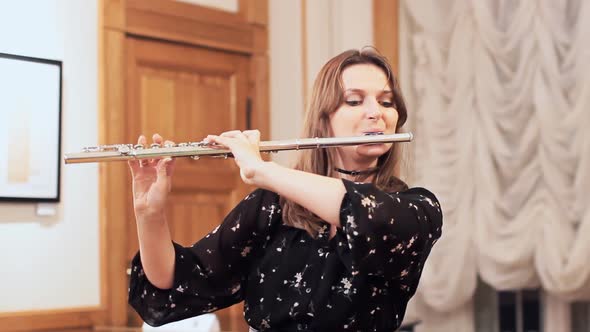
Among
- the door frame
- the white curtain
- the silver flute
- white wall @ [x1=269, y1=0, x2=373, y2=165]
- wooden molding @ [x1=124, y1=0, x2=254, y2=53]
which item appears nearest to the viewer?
the silver flute

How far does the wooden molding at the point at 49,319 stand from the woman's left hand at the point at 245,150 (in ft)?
→ 6.67

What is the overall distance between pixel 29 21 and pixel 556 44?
2.05 m

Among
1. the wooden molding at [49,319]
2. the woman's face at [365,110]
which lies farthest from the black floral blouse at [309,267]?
the wooden molding at [49,319]

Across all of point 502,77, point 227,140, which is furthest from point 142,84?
point 227,140

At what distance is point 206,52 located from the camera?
4125 mm

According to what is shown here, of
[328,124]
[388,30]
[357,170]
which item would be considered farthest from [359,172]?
[388,30]

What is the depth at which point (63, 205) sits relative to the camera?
Answer: 11.5 ft

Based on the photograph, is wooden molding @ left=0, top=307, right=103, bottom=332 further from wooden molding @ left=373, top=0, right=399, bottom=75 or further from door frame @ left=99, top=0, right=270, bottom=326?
wooden molding @ left=373, top=0, right=399, bottom=75

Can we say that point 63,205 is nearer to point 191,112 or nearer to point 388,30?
point 191,112

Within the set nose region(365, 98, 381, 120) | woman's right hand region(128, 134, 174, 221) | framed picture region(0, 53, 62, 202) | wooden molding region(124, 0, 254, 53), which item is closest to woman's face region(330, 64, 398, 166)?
nose region(365, 98, 381, 120)

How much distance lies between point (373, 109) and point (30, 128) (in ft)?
7.15

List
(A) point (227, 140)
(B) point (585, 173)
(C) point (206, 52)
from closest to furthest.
→ (A) point (227, 140) → (B) point (585, 173) → (C) point (206, 52)

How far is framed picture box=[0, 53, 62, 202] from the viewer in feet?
11.0

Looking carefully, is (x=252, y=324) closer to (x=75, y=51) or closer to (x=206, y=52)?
(x=75, y=51)
